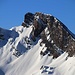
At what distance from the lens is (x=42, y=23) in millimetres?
192750

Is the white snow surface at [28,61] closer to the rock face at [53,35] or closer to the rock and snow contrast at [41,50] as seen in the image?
the rock and snow contrast at [41,50]

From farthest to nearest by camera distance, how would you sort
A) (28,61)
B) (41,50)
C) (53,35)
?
(53,35)
(41,50)
(28,61)

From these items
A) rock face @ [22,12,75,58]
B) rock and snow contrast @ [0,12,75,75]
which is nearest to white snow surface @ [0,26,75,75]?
rock and snow contrast @ [0,12,75,75]

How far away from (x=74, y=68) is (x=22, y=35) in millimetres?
61097

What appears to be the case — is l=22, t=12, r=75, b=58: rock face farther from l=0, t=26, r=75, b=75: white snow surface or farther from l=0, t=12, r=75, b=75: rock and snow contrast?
l=0, t=26, r=75, b=75: white snow surface

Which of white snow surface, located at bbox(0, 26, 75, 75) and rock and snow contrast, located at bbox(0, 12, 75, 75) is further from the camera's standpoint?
rock and snow contrast, located at bbox(0, 12, 75, 75)

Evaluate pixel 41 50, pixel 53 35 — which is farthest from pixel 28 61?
pixel 53 35

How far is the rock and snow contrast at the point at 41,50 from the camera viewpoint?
513 feet

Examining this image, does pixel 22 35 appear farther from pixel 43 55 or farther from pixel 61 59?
pixel 61 59

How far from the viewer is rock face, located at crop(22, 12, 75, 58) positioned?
560 ft

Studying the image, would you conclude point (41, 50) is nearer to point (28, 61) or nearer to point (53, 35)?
point (28, 61)

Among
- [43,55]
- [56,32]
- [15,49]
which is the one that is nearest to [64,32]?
[56,32]

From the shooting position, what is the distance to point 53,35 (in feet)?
597

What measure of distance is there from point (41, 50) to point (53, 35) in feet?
38.5
